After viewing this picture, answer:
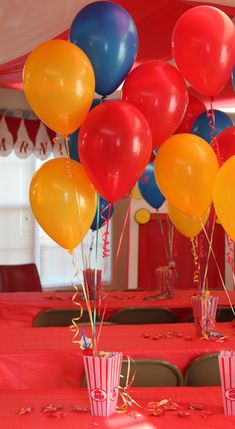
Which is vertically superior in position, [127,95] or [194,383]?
[127,95]

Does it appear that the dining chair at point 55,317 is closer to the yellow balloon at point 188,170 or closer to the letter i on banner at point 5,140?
the yellow balloon at point 188,170

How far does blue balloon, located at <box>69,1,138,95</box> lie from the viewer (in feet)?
8.44

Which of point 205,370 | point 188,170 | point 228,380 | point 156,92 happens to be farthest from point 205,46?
point 205,370

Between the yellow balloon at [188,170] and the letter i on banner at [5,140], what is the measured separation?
191 inches

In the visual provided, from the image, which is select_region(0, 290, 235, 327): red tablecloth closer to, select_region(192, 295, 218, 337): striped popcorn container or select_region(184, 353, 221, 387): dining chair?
select_region(192, 295, 218, 337): striped popcorn container

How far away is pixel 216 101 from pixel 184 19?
9.68 feet

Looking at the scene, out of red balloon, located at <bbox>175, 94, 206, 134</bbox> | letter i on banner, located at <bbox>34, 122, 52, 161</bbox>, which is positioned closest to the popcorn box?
red balloon, located at <bbox>175, 94, 206, 134</bbox>

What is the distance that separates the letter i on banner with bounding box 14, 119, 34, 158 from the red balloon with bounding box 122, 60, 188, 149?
477 cm

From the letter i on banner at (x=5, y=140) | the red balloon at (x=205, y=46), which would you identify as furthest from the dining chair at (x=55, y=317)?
the letter i on banner at (x=5, y=140)

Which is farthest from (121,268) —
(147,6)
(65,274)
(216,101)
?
(147,6)

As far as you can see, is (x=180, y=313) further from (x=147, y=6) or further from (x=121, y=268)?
(x=121, y=268)

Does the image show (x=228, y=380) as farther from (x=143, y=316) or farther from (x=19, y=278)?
(x=19, y=278)

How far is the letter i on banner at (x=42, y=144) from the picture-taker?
744 cm

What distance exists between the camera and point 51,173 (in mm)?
2400
